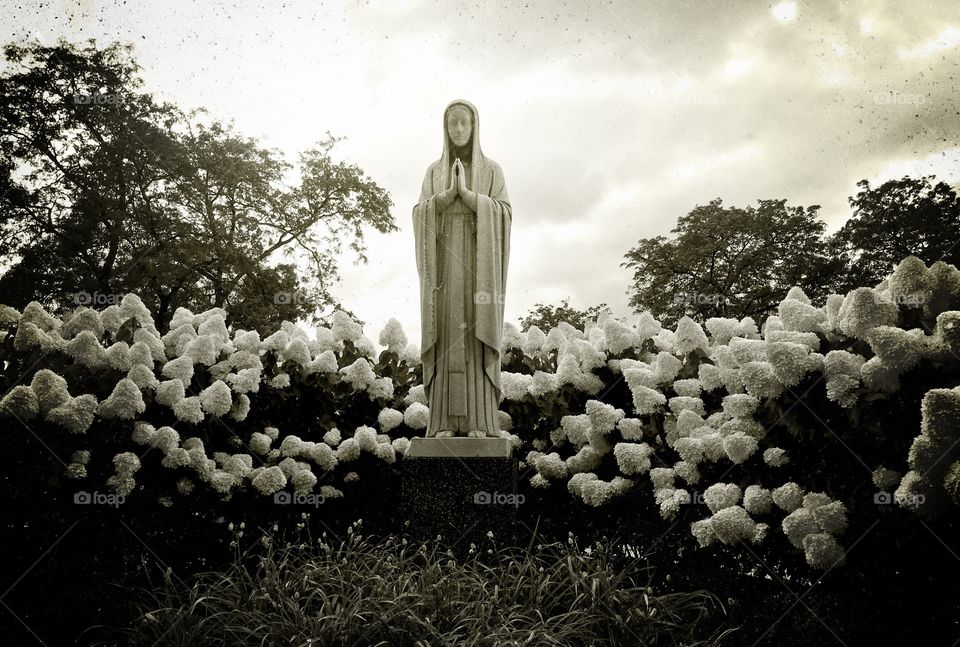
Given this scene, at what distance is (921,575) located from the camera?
3.86m

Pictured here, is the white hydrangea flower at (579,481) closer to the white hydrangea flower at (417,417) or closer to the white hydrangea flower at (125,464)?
the white hydrangea flower at (417,417)

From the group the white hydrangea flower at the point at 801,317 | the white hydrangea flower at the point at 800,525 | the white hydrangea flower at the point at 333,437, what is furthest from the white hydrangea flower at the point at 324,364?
the white hydrangea flower at the point at 800,525

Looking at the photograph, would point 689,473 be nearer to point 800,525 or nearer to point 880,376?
point 800,525

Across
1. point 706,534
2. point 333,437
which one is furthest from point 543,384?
point 706,534

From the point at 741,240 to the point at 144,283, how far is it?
18.9 meters

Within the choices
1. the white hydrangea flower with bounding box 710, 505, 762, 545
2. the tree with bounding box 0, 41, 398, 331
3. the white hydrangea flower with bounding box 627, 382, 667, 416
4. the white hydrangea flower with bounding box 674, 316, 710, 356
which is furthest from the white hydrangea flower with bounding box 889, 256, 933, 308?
the tree with bounding box 0, 41, 398, 331

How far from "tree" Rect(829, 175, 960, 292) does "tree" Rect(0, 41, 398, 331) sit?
15370 mm

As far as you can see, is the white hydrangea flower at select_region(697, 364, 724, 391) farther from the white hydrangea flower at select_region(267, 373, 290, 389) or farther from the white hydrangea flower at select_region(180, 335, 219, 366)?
the white hydrangea flower at select_region(180, 335, 219, 366)

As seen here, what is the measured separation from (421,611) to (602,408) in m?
2.82

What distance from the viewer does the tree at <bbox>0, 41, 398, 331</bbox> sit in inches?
730

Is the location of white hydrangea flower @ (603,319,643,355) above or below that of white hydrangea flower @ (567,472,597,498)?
above

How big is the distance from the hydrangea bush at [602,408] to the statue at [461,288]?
1034 mm

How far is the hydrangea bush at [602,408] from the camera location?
4094 millimetres

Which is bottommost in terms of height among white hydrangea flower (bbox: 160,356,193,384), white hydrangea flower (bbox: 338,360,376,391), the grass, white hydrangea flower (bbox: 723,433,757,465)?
the grass
